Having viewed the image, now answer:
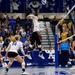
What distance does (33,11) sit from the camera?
31.1 meters

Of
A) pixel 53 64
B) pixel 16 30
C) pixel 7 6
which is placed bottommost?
pixel 53 64

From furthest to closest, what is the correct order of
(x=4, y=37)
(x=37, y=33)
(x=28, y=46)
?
1. (x=4, y=37)
2. (x=28, y=46)
3. (x=37, y=33)

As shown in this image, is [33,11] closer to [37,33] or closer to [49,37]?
[49,37]

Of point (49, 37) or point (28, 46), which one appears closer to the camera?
point (28, 46)

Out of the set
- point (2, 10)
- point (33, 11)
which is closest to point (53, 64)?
point (33, 11)

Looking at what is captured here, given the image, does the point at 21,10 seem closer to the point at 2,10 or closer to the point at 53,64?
the point at 2,10

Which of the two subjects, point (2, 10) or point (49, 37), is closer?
point (49, 37)

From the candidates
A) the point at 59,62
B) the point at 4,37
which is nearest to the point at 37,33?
the point at 59,62

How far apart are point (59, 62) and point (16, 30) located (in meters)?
8.26

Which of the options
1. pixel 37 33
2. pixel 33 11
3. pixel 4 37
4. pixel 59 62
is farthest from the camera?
pixel 33 11

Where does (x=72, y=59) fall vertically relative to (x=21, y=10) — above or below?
below

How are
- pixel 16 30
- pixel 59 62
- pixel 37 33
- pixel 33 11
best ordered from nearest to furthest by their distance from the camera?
pixel 37 33, pixel 59 62, pixel 16 30, pixel 33 11

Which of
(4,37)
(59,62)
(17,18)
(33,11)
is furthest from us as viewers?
(33,11)

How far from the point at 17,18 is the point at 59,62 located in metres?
10.4
